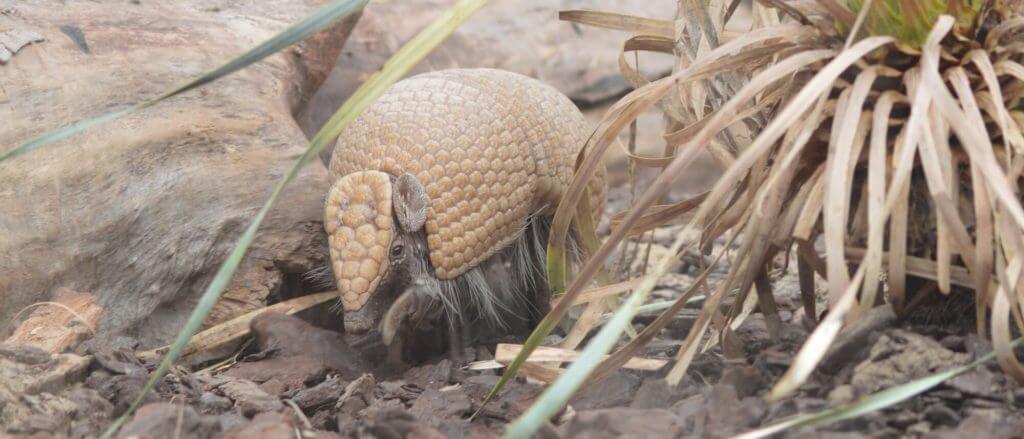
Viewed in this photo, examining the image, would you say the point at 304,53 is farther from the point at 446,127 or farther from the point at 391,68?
the point at 391,68

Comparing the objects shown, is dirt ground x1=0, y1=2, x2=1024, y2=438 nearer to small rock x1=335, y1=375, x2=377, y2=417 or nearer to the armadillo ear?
small rock x1=335, y1=375, x2=377, y2=417

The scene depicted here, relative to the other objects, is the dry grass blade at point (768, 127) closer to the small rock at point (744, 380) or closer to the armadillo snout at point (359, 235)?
the small rock at point (744, 380)

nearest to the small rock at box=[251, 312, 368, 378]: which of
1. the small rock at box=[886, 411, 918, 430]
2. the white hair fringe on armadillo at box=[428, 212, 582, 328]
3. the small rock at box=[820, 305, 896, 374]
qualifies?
the white hair fringe on armadillo at box=[428, 212, 582, 328]

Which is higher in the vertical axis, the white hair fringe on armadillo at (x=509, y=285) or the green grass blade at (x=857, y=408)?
the green grass blade at (x=857, y=408)

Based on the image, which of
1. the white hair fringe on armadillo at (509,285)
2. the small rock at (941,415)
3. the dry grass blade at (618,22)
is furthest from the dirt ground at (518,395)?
the dry grass blade at (618,22)

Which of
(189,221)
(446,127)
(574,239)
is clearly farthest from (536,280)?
(189,221)

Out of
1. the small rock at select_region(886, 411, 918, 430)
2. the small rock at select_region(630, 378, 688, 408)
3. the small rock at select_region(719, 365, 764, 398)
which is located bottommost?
the small rock at select_region(630, 378, 688, 408)

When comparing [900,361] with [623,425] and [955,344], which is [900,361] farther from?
[623,425]

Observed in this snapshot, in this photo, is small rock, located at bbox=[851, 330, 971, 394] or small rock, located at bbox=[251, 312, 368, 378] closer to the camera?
small rock, located at bbox=[851, 330, 971, 394]
